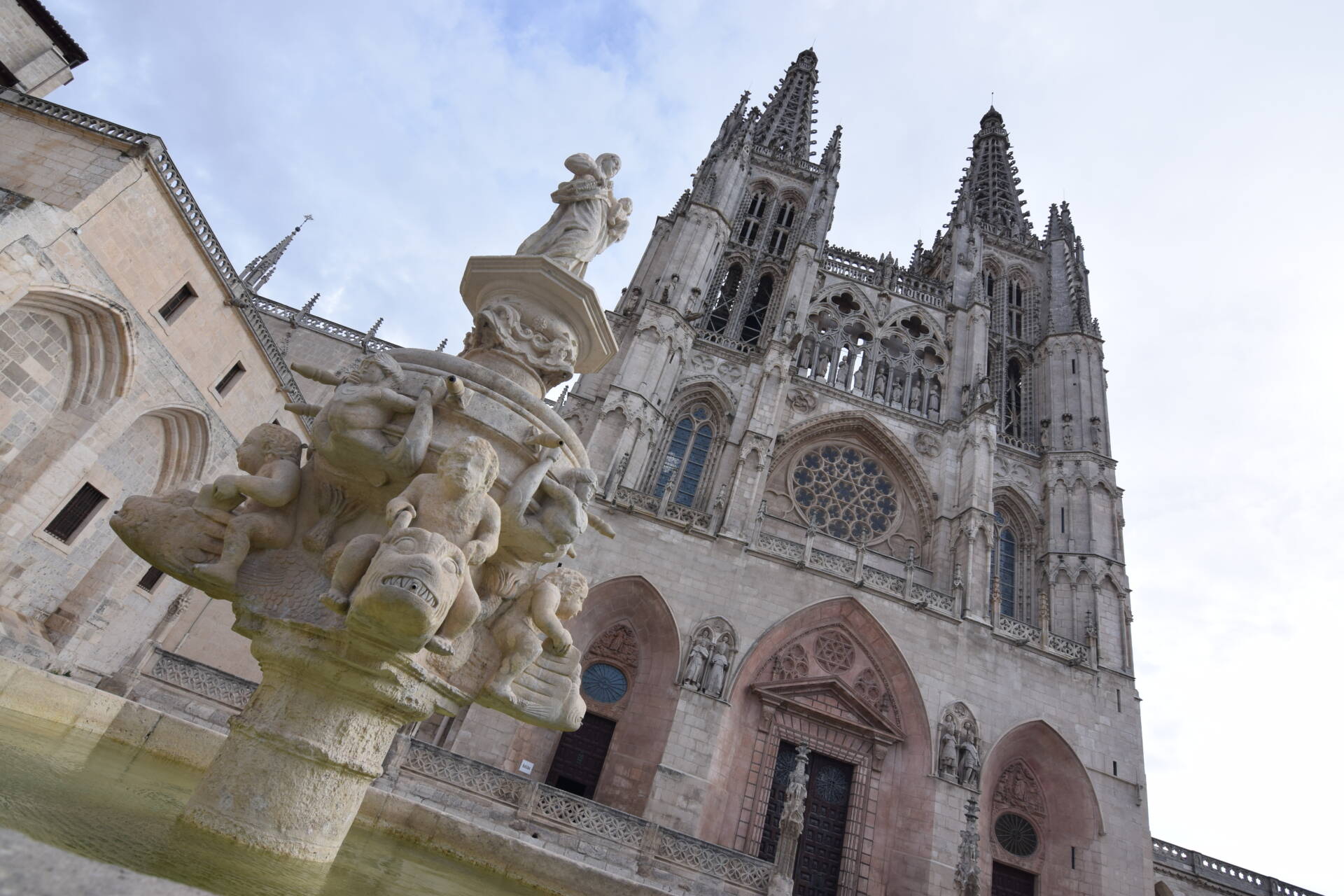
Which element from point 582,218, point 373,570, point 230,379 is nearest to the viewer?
point 373,570

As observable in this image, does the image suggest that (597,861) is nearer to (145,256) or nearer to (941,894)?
(941,894)

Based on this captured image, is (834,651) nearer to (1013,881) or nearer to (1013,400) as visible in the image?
(1013,881)

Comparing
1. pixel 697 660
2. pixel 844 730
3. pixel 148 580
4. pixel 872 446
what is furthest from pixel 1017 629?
pixel 148 580

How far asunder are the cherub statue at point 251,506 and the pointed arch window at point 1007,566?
716 inches

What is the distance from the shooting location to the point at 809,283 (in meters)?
21.0

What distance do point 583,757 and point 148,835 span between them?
37.7 feet

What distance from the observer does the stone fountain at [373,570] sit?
9.34 ft

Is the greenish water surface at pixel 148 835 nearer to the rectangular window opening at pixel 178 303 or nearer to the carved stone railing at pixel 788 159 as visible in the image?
the rectangular window opening at pixel 178 303

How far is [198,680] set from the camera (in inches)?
362

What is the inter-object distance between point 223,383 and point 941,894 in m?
15.7

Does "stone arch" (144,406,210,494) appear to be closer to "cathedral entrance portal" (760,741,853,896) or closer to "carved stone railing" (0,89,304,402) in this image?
"carved stone railing" (0,89,304,402)

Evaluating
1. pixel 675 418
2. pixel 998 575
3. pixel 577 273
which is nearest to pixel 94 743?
pixel 577 273

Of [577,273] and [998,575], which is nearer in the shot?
[577,273]

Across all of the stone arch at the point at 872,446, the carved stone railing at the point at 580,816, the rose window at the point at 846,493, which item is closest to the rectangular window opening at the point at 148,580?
the carved stone railing at the point at 580,816
